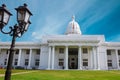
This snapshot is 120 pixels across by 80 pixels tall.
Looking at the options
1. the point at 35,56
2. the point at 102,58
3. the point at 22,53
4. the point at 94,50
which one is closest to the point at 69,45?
the point at 94,50

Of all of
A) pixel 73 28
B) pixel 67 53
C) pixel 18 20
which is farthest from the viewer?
pixel 73 28

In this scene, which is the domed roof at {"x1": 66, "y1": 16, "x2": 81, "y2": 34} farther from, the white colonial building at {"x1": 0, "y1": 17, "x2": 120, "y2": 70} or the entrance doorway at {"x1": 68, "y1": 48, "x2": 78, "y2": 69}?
the entrance doorway at {"x1": 68, "y1": 48, "x2": 78, "y2": 69}

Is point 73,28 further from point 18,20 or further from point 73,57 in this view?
point 18,20

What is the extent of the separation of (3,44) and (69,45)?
20902 mm

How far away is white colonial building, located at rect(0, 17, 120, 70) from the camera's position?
1599 inches

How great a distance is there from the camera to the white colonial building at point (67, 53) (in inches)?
1599

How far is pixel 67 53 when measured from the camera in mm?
40812

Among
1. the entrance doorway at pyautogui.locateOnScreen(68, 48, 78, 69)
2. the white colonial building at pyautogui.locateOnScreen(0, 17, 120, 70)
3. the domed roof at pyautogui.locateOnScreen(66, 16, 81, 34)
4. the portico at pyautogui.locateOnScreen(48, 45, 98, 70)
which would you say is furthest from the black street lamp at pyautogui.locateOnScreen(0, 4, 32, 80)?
the domed roof at pyautogui.locateOnScreen(66, 16, 81, 34)

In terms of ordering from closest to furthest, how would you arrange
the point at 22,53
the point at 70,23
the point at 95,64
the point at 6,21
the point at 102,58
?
the point at 6,21 → the point at 95,64 → the point at 102,58 → the point at 22,53 → the point at 70,23

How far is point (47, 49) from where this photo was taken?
4484cm

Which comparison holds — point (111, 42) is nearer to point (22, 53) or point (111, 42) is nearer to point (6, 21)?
point (22, 53)

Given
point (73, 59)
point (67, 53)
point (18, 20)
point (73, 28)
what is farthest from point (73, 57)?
point (18, 20)

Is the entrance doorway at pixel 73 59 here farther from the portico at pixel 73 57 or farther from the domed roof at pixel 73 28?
the domed roof at pixel 73 28

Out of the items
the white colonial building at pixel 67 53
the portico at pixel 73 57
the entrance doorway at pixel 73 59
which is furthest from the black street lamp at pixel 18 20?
the entrance doorway at pixel 73 59
